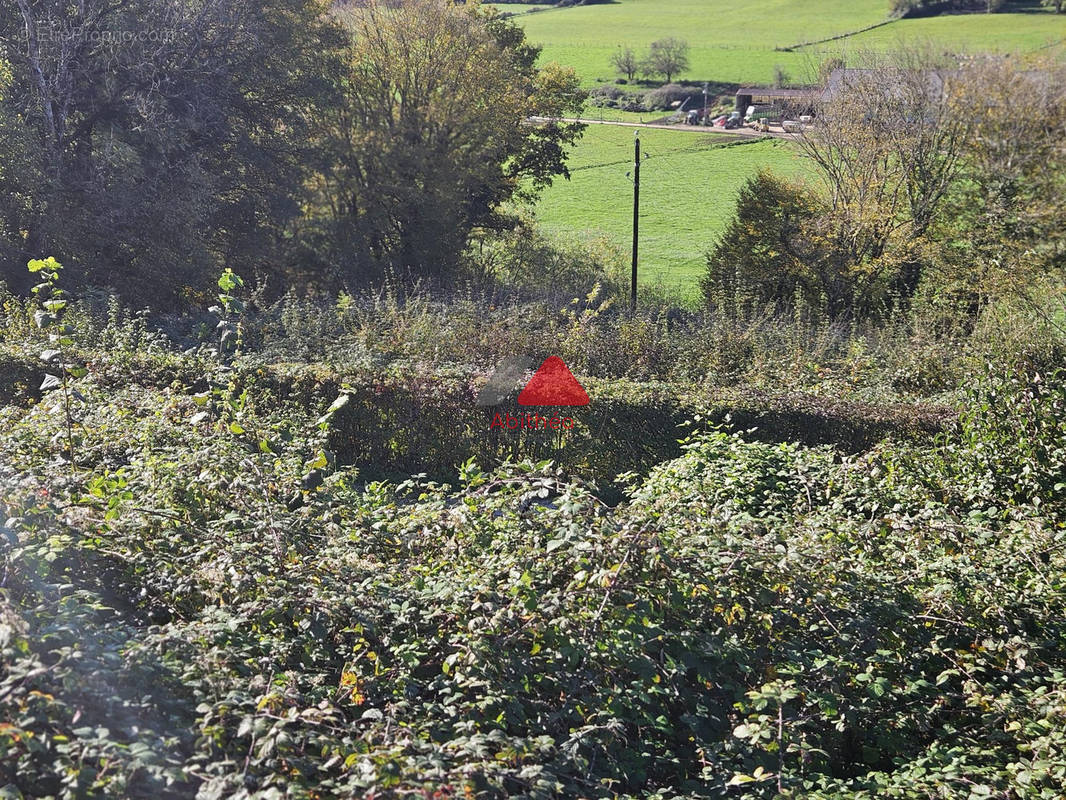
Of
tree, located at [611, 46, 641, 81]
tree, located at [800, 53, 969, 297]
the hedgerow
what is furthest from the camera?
tree, located at [611, 46, 641, 81]

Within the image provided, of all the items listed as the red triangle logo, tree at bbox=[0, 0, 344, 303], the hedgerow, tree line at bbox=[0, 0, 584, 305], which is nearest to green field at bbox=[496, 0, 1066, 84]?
tree line at bbox=[0, 0, 584, 305]

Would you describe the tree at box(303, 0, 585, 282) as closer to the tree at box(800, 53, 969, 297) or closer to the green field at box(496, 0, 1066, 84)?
the tree at box(800, 53, 969, 297)

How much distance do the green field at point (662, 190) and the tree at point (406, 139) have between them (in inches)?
292

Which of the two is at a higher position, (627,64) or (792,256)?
(627,64)

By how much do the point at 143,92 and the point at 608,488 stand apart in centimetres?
1009

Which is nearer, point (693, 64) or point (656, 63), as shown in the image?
point (656, 63)

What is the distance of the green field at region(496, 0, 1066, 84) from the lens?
40.7m

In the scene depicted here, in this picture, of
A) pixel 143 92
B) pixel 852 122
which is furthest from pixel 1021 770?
pixel 852 122

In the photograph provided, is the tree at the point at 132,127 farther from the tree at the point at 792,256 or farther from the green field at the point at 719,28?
the green field at the point at 719,28

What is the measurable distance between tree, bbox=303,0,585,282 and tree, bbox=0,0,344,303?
2.33m

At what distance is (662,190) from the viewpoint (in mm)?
33469

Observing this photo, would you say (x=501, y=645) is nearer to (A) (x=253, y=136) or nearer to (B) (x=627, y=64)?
(A) (x=253, y=136)

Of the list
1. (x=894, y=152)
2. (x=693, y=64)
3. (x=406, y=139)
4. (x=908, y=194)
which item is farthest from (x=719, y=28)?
(x=406, y=139)

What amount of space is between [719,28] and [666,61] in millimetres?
11168
